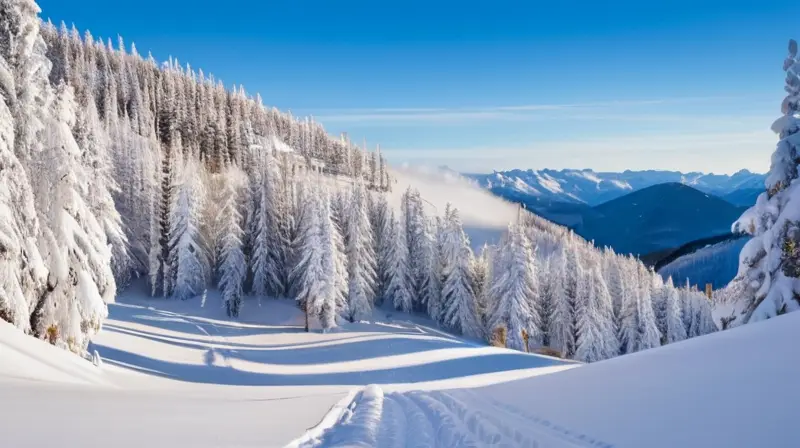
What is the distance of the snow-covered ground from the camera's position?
23.4 feet

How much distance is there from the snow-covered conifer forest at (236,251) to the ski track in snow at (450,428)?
10235mm

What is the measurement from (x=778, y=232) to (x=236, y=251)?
42.1 meters

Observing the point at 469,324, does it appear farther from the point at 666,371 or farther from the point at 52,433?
the point at 52,433

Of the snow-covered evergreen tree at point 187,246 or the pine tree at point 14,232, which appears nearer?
the pine tree at point 14,232

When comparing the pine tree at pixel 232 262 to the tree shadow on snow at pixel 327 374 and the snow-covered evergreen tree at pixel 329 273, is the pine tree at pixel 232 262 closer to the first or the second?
the snow-covered evergreen tree at pixel 329 273

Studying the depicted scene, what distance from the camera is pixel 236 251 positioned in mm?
47938

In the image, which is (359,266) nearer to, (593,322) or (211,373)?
(211,373)

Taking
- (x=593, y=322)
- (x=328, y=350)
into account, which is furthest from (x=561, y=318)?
(x=328, y=350)

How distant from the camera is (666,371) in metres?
8.81

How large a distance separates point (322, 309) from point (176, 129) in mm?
81859

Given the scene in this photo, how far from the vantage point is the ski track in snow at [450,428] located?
7453 mm

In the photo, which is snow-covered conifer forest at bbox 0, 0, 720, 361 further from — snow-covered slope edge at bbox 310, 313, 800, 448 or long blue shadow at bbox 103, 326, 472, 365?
snow-covered slope edge at bbox 310, 313, 800, 448

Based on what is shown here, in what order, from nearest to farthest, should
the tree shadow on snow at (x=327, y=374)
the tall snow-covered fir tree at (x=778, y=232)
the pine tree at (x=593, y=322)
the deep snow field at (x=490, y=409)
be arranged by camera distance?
the deep snow field at (x=490, y=409) → the tall snow-covered fir tree at (x=778, y=232) → the tree shadow on snow at (x=327, y=374) → the pine tree at (x=593, y=322)

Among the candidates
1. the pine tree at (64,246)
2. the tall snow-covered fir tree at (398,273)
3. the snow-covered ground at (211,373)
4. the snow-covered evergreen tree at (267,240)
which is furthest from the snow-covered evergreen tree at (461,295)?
the pine tree at (64,246)
